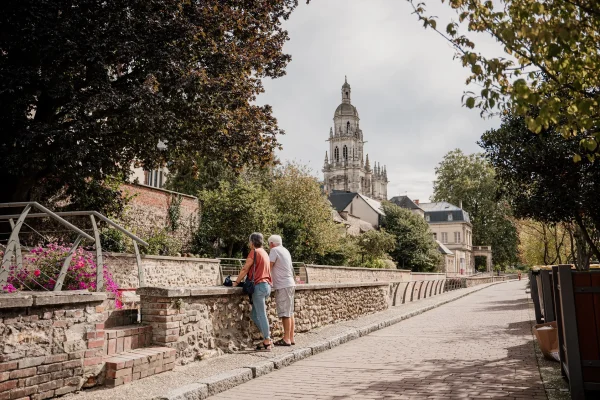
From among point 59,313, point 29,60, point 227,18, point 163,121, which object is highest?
point 227,18

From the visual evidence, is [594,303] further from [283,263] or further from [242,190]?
[242,190]

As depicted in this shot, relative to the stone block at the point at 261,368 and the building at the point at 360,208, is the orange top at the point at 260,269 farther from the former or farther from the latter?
the building at the point at 360,208

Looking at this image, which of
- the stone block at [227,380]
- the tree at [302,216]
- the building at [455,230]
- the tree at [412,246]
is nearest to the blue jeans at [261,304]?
the stone block at [227,380]

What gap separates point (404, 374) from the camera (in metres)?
6.58

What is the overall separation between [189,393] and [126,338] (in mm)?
1233

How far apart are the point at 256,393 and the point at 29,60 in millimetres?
10611

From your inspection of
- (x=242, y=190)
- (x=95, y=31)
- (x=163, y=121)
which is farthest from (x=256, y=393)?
(x=242, y=190)

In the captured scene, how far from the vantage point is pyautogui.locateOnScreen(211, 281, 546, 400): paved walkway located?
5.55m

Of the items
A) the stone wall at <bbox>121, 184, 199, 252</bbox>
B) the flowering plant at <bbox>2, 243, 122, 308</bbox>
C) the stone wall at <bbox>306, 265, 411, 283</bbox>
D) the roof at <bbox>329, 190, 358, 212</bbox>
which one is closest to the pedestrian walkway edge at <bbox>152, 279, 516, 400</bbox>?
the flowering plant at <bbox>2, 243, 122, 308</bbox>

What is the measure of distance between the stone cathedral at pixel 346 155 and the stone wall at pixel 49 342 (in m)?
116

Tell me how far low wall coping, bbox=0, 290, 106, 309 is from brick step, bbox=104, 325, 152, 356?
0.56 metres

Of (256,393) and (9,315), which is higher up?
(9,315)

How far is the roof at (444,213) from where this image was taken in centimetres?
7556

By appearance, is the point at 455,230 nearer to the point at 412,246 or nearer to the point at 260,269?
the point at 412,246
